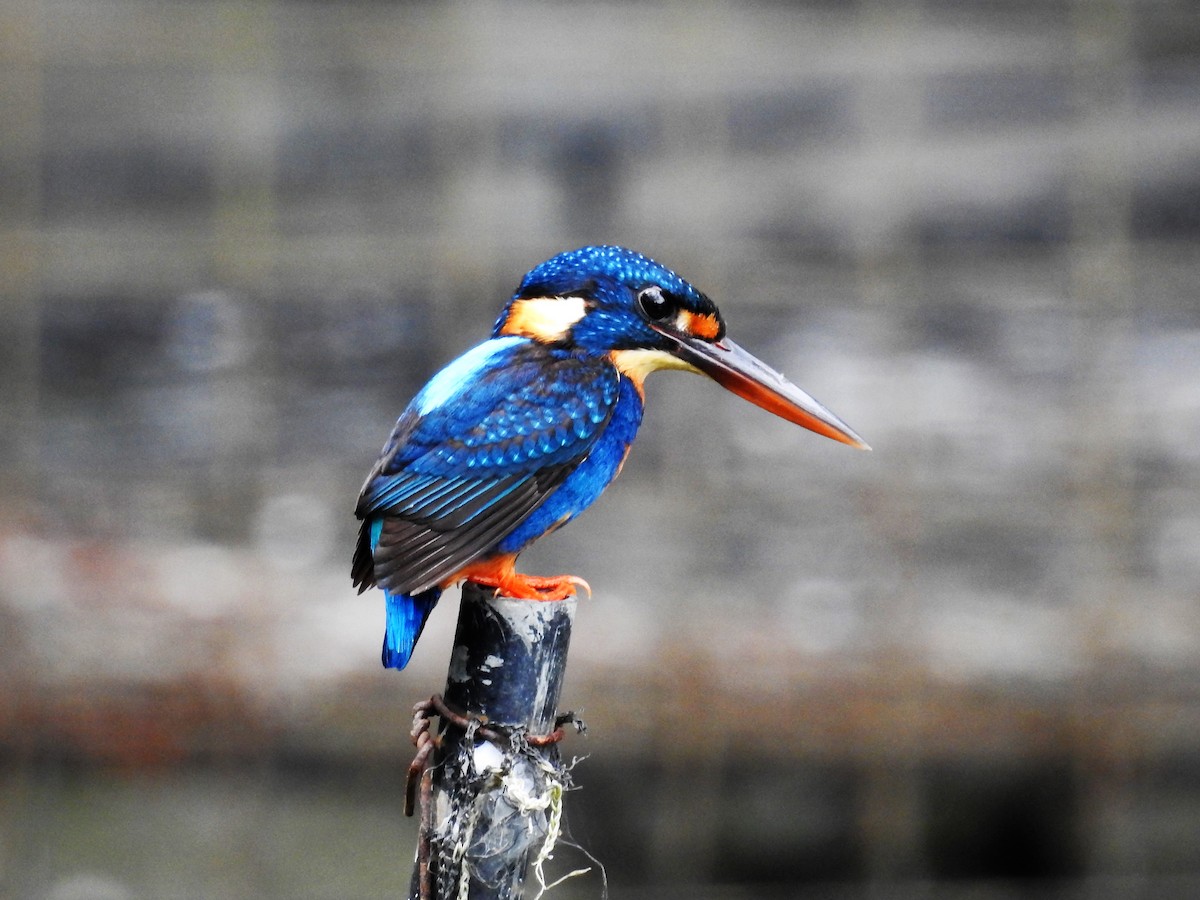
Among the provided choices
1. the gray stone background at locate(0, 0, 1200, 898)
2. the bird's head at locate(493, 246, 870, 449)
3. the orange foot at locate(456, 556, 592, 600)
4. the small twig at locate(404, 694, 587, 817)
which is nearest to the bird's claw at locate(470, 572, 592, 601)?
the orange foot at locate(456, 556, 592, 600)

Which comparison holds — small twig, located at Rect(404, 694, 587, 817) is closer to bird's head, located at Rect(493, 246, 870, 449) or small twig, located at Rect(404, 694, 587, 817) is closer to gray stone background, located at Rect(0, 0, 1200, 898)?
bird's head, located at Rect(493, 246, 870, 449)

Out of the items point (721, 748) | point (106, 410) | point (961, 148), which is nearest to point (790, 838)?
point (721, 748)

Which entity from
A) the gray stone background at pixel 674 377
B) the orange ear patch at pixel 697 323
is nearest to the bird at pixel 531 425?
the orange ear patch at pixel 697 323

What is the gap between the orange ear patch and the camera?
1860 millimetres

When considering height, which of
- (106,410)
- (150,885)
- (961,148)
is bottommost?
(150,885)

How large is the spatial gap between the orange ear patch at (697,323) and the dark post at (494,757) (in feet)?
1.40

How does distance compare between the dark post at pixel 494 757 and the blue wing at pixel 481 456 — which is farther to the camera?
the blue wing at pixel 481 456

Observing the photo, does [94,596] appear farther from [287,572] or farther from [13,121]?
[13,121]

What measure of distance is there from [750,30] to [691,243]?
0.64 m

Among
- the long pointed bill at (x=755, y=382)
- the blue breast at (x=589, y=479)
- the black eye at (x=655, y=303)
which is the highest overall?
the black eye at (x=655, y=303)

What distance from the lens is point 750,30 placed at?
13.9 ft

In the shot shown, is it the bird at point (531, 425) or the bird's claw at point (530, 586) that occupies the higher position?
the bird at point (531, 425)

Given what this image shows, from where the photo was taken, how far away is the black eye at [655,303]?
184 centimetres

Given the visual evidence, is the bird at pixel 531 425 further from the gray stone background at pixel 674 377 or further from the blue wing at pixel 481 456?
the gray stone background at pixel 674 377
